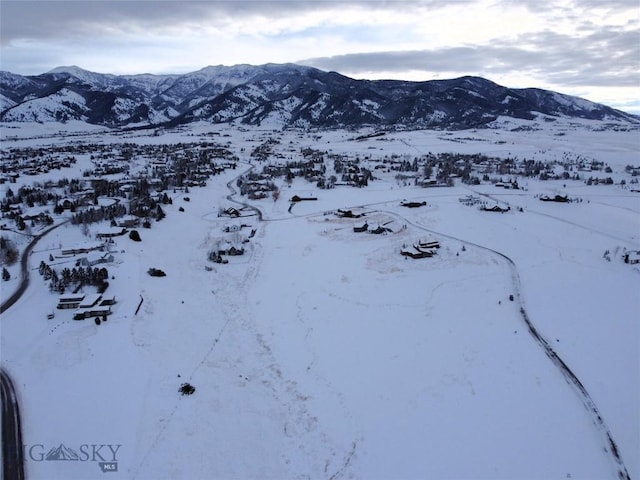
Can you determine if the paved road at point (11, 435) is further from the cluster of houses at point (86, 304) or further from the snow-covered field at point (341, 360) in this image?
the cluster of houses at point (86, 304)

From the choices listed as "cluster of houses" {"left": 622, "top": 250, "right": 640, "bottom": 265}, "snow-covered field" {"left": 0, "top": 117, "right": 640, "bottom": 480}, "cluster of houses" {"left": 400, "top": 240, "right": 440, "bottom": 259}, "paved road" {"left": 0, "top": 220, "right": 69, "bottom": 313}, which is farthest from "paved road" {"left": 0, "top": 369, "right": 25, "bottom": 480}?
"cluster of houses" {"left": 622, "top": 250, "right": 640, "bottom": 265}

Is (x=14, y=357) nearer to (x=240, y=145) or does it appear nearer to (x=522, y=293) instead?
(x=522, y=293)

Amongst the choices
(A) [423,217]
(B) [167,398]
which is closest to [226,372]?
(B) [167,398]

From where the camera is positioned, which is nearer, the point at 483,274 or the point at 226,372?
the point at 226,372

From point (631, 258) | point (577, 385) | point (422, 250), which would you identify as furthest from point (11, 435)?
point (631, 258)

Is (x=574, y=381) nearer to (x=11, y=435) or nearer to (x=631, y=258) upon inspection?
(x=631, y=258)

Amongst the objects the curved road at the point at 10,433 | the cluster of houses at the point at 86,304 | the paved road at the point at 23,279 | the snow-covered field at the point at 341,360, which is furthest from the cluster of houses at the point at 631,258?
the paved road at the point at 23,279
